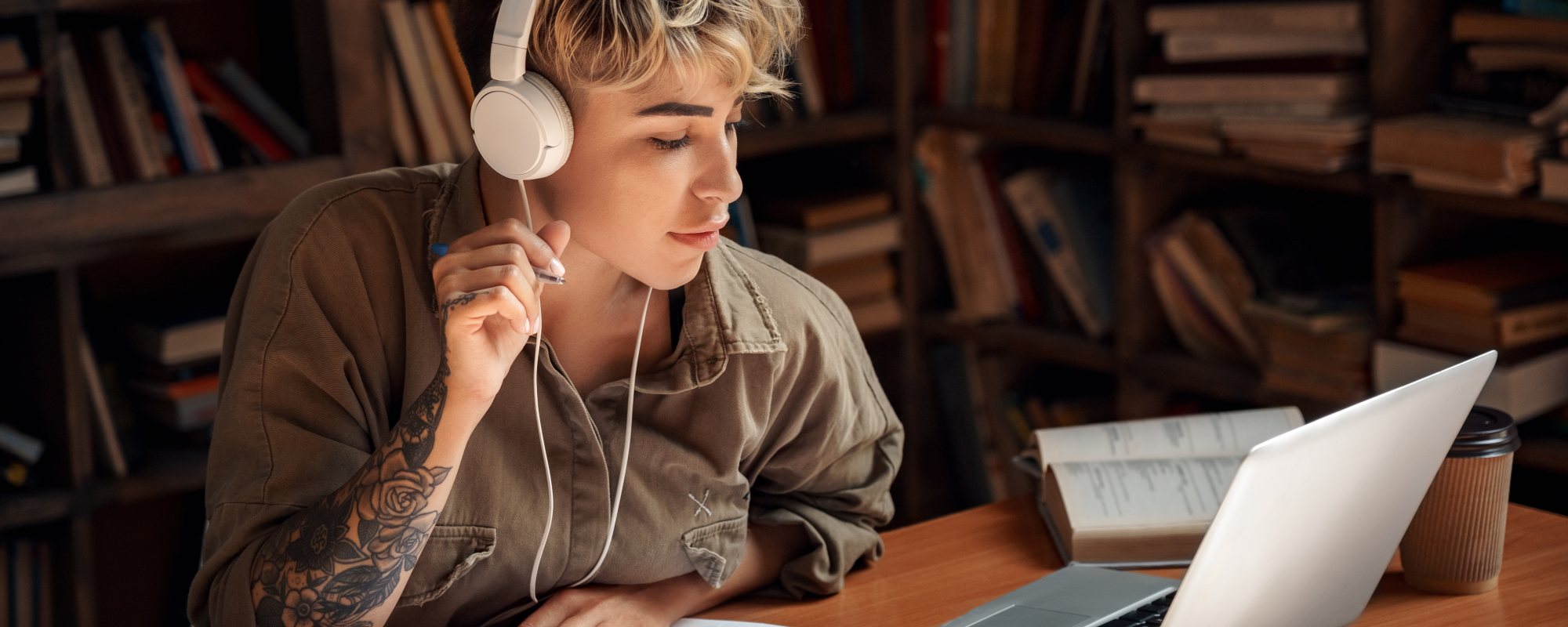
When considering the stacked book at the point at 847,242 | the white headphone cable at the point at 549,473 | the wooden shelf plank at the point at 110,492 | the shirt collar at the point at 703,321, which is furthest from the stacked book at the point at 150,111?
the white headphone cable at the point at 549,473

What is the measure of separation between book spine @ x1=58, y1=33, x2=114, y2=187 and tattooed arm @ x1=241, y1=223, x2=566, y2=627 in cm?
121

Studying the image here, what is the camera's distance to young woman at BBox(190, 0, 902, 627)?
1060 millimetres

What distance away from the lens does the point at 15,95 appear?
1.95 meters

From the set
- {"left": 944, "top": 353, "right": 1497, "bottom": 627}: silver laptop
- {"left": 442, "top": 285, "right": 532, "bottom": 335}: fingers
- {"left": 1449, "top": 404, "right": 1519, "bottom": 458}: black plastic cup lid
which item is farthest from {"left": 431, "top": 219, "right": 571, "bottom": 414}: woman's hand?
{"left": 1449, "top": 404, "right": 1519, "bottom": 458}: black plastic cup lid

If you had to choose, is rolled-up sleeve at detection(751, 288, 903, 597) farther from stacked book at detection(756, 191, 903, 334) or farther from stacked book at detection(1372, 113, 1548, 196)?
stacked book at detection(756, 191, 903, 334)

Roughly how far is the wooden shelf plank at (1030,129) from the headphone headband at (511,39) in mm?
1549

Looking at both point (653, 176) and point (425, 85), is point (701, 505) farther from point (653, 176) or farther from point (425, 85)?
point (425, 85)

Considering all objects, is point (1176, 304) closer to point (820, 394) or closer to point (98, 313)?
point (820, 394)

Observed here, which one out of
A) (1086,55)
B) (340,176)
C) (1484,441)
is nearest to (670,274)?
(1484,441)

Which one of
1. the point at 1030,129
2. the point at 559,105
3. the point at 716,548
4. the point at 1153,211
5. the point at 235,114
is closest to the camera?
the point at 559,105

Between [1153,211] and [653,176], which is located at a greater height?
[653,176]

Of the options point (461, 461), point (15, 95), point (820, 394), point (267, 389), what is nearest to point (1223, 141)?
point (820, 394)

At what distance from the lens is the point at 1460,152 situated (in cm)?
186

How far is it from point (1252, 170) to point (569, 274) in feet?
4.35
